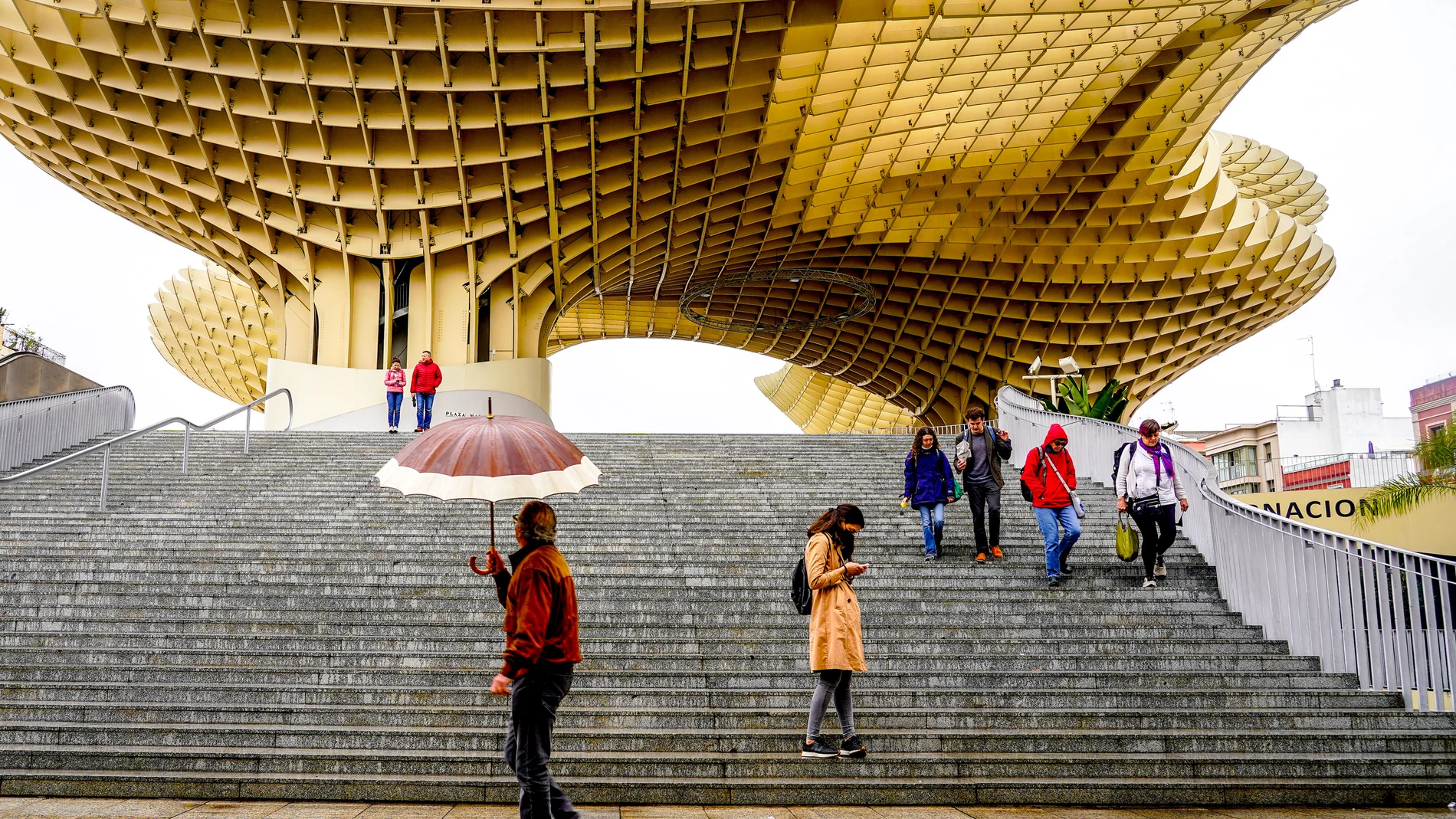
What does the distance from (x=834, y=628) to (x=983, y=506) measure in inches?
159

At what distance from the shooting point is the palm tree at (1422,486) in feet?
66.4

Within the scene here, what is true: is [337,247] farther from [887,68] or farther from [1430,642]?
[1430,642]

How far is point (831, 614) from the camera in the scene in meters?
5.67

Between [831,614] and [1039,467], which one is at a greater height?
[1039,467]

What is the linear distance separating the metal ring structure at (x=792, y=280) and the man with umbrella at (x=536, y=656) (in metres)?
27.8

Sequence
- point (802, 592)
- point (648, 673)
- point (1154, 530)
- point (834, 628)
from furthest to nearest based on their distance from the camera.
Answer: point (1154, 530) → point (648, 673) → point (802, 592) → point (834, 628)

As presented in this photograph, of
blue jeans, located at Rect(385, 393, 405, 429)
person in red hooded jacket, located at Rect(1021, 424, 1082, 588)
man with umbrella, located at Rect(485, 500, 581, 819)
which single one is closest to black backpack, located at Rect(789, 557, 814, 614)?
man with umbrella, located at Rect(485, 500, 581, 819)

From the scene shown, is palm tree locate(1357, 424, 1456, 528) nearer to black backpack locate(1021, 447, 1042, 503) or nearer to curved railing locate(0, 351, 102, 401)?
black backpack locate(1021, 447, 1042, 503)

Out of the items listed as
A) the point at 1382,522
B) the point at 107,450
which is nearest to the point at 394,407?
the point at 107,450

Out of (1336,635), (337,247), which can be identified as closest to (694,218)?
(337,247)

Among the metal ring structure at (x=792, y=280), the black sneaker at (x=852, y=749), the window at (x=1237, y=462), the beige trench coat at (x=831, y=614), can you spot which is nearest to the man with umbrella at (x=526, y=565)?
the beige trench coat at (x=831, y=614)

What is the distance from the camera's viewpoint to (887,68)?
857 inches

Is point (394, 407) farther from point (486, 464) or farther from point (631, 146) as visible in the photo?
point (486, 464)

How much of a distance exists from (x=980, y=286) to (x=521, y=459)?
30.5 m
